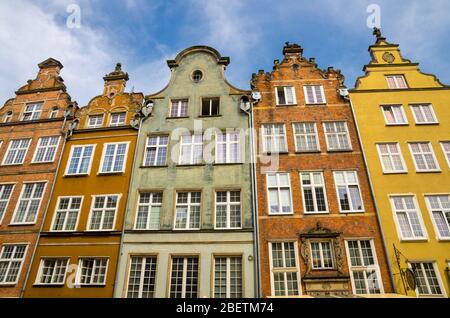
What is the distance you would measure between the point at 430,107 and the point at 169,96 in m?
17.8

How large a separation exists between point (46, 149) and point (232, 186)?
13542 millimetres

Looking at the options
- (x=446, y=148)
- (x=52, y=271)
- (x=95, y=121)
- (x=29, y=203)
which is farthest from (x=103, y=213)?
(x=446, y=148)

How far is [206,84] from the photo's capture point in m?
23.7

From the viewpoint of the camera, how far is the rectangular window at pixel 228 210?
18375mm

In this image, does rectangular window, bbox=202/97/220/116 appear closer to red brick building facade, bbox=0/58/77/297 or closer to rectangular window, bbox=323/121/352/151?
rectangular window, bbox=323/121/352/151

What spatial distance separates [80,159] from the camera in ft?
71.2

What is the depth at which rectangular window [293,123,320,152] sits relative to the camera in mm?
20422

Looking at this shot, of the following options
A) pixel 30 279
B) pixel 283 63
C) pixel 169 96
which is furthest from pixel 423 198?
pixel 30 279

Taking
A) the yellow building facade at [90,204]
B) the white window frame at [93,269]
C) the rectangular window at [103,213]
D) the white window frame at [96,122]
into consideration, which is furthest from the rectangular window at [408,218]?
the white window frame at [96,122]

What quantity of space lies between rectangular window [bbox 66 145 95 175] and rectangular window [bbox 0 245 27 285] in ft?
17.4

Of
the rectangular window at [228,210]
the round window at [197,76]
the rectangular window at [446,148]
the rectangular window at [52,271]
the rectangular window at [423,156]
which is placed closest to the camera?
the rectangular window at [52,271]

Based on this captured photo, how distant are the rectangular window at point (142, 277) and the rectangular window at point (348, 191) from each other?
11.0 metres

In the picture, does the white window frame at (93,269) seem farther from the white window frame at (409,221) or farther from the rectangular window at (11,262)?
the white window frame at (409,221)

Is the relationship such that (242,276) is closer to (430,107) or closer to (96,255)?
(96,255)
